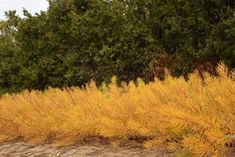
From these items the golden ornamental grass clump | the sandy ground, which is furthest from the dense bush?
the sandy ground

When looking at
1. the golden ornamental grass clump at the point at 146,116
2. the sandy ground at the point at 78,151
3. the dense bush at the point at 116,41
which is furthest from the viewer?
the dense bush at the point at 116,41

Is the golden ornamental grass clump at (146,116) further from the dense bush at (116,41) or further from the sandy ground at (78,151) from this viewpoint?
the dense bush at (116,41)

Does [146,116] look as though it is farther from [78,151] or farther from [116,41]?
[116,41]

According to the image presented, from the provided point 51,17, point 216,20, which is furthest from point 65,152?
point 51,17

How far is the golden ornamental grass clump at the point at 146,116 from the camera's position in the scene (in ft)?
16.7

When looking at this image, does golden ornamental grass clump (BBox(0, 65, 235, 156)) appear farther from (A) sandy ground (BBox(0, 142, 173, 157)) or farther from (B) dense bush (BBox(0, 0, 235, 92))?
(B) dense bush (BBox(0, 0, 235, 92))

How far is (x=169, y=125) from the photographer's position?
18.9ft

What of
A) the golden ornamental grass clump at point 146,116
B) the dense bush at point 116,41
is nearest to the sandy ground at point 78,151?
the golden ornamental grass clump at point 146,116

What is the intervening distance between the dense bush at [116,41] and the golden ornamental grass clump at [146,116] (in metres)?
9.91

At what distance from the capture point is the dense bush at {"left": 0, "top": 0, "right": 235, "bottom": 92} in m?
19.0

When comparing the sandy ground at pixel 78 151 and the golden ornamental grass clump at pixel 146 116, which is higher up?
the golden ornamental grass clump at pixel 146 116

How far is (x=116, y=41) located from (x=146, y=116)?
16.3 metres

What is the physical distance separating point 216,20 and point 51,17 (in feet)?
27.4

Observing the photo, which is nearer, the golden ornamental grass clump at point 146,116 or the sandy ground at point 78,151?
the golden ornamental grass clump at point 146,116
